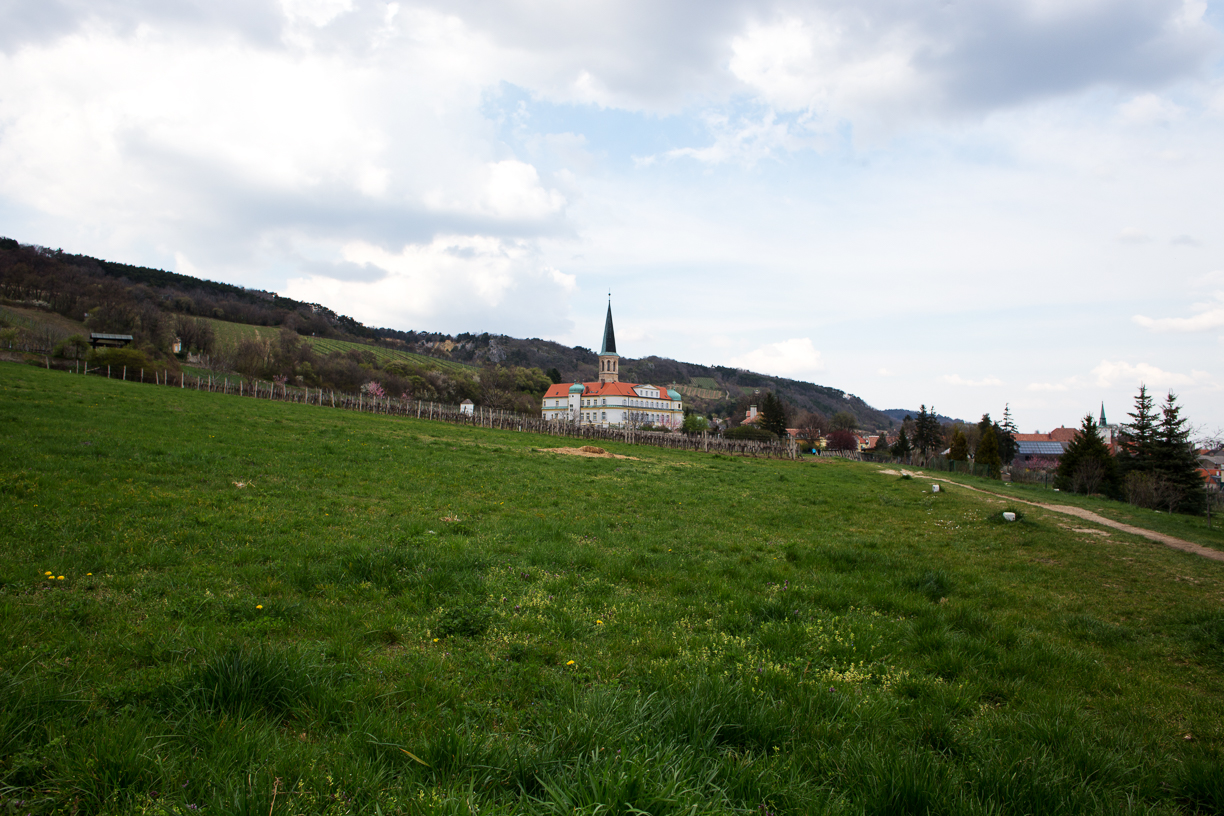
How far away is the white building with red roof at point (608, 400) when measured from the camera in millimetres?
120312

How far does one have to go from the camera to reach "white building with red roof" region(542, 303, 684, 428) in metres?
120

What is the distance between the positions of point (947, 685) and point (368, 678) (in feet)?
16.3

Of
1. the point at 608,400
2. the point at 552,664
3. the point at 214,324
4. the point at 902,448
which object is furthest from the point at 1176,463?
the point at 214,324

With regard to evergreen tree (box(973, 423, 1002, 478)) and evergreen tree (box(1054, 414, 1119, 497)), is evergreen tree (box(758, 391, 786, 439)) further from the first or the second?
evergreen tree (box(1054, 414, 1119, 497))

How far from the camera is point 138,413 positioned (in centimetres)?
2077

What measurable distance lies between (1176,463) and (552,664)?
49189 mm

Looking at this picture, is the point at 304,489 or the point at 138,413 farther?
the point at 138,413

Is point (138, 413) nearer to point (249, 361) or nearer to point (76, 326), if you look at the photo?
point (249, 361)

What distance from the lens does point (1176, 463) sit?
3594cm

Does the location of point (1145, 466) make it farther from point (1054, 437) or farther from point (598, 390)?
point (1054, 437)

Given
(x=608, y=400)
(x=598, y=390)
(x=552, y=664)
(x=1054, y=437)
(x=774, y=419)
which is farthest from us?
(x=1054, y=437)

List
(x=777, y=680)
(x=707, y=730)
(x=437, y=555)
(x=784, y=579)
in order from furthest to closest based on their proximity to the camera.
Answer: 1. (x=784, y=579)
2. (x=437, y=555)
3. (x=777, y=680)
4. (x=707, y=730)

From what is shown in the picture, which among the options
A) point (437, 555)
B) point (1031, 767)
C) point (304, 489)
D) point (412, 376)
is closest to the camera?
point (1031, 767)

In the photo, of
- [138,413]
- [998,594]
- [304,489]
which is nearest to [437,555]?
[304,489]
